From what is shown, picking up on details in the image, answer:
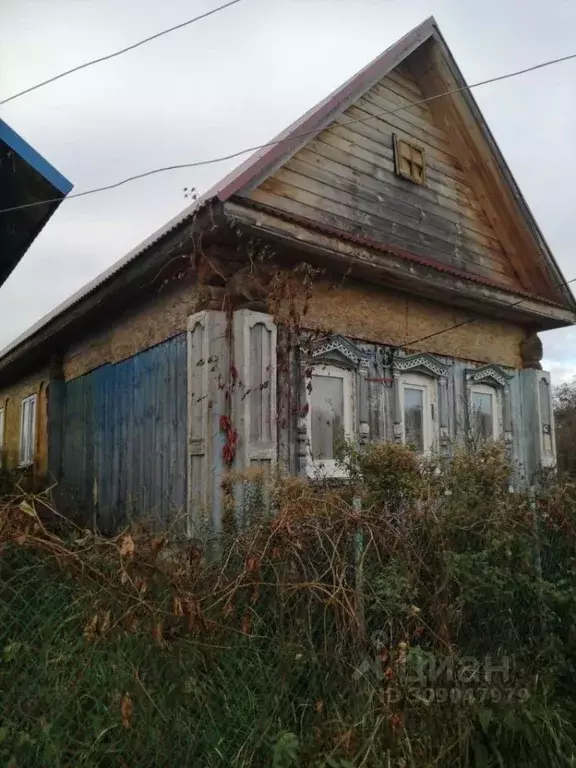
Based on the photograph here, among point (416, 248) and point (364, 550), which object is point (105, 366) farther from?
point (364, 550)

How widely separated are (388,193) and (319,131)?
1532 mm

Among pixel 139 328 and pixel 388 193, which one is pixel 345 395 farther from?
pixel 388 193

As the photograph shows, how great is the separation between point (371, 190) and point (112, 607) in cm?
618

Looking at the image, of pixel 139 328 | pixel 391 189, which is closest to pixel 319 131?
pixel 391 189

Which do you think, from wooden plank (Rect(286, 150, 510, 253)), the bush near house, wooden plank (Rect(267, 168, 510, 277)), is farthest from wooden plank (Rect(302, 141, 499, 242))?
the bush near house

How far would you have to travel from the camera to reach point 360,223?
745 cm

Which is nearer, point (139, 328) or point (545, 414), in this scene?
point (139, 328)

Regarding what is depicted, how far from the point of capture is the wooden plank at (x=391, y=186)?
7.14 m

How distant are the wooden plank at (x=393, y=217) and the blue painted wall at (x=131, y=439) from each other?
2146 millimetres

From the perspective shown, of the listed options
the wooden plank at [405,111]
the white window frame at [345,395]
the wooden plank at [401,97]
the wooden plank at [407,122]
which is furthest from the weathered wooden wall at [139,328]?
the wooden plank at [401,97]

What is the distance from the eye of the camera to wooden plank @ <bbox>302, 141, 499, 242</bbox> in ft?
23.4

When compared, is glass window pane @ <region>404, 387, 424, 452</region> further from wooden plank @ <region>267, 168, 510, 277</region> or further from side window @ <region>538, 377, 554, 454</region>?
side window @ <region>538, 377, 554, 454</region>

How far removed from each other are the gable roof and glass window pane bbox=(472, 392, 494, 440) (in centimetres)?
176

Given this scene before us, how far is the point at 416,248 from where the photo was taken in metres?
Result: 8.07
